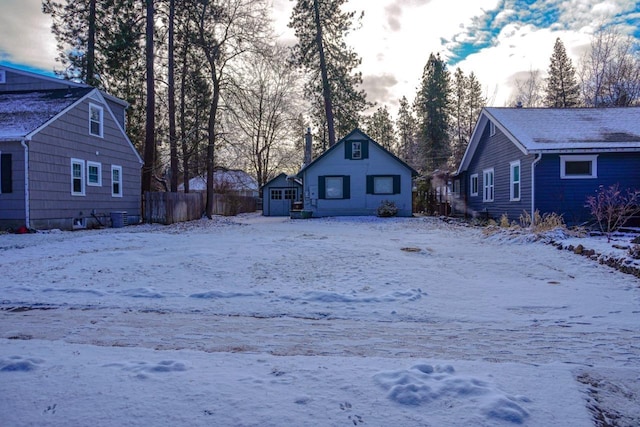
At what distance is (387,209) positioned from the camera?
22.8 m

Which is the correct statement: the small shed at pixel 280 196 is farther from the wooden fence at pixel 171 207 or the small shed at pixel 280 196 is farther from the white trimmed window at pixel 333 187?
the wooden fence at pixel 171 207

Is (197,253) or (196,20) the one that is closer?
(197,253)

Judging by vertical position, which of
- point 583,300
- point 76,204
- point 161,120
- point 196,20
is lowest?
point 583,300

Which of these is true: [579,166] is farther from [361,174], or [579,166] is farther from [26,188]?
[26,188]

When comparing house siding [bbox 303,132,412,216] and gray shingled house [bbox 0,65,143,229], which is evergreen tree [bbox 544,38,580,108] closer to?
house siding [bbox 303,132,412,216]

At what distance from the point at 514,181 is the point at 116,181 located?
55.0 feet

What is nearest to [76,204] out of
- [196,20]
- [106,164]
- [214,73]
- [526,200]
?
[106,164]

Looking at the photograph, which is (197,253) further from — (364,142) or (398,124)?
(398,124)

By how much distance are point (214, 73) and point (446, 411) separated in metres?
21.5

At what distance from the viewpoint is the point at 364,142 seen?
23906 millimetres

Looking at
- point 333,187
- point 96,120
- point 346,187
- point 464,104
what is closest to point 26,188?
point 96,120

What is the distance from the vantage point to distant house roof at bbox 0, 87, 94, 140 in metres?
13.5

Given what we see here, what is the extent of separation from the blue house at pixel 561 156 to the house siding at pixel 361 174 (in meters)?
6.98

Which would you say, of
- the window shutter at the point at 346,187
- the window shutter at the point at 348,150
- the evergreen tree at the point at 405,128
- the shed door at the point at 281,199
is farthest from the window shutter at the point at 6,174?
the evergreen tree at the point at 405,128
